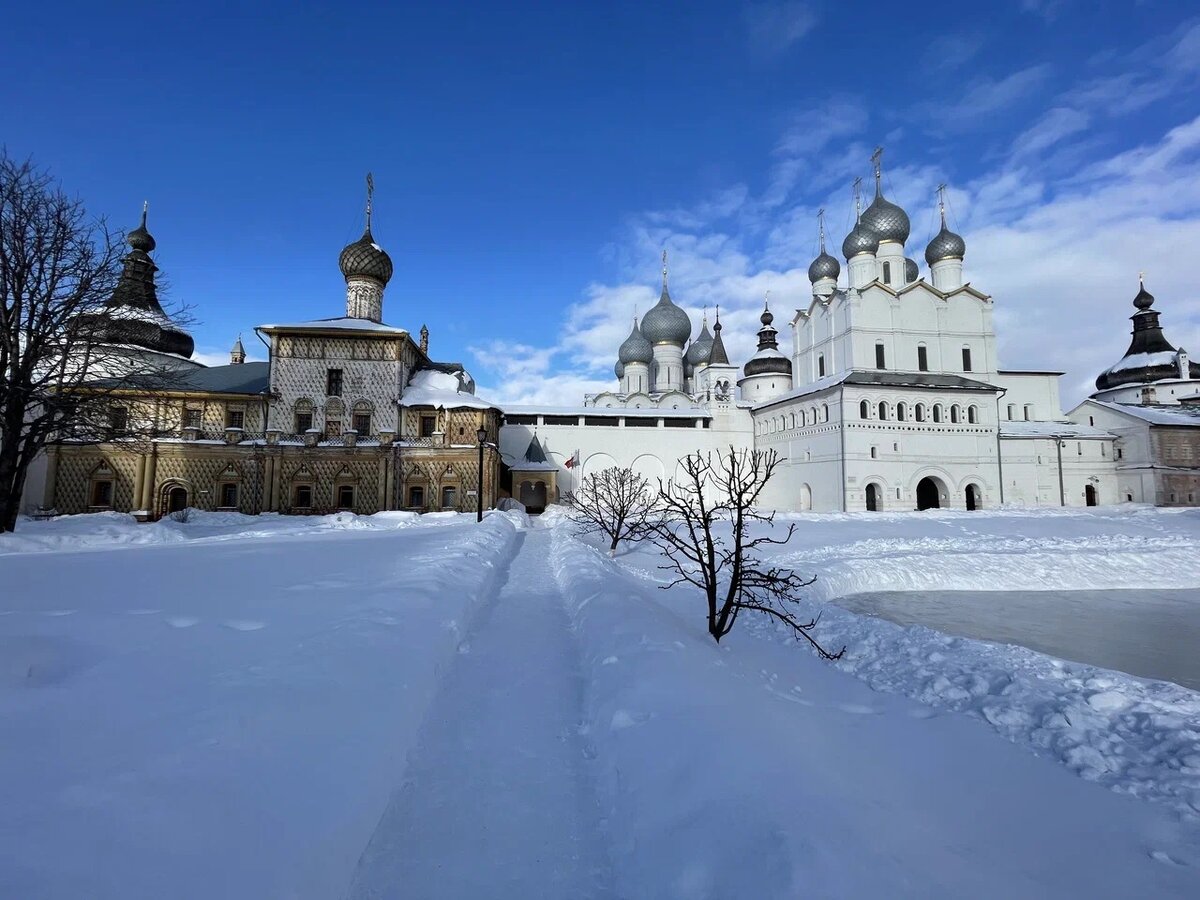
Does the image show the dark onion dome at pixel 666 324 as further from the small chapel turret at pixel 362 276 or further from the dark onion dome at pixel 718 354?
the small chapel turret at pixel 362 276

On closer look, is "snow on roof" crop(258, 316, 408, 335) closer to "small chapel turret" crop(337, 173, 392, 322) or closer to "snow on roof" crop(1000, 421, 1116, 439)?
"small chapel turret" crop(337, 173, 392, 322)

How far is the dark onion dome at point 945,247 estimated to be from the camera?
3703 cm

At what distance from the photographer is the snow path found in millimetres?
2592

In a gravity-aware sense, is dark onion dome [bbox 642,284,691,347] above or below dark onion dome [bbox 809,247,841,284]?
below

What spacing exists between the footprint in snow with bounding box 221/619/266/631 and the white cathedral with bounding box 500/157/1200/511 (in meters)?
27.1

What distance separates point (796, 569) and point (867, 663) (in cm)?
727

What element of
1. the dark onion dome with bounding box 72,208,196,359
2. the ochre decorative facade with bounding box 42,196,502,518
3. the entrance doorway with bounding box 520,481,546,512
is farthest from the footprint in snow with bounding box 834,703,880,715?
the entrance doorway with bounding box 520,481,546,512

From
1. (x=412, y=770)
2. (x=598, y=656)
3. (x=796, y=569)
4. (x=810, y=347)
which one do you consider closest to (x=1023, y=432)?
(x=810, y=347)

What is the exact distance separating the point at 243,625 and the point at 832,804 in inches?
Result: 175

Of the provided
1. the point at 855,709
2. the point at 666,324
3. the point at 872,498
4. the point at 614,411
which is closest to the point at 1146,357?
the point at 872,498

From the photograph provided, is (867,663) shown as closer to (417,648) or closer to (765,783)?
(765,783)

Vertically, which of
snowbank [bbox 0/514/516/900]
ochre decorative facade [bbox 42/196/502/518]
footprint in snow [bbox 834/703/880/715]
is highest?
ochre decorative facade [bbox 42/196/502/518]

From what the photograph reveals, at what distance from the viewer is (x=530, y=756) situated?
3.76m

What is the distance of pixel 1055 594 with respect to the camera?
12094mm
